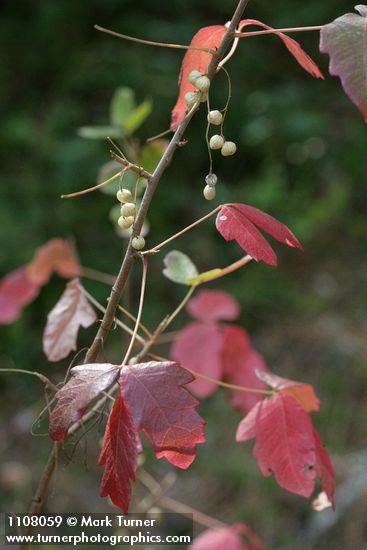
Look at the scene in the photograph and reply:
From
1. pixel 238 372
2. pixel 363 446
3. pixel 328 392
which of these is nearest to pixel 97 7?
pixel 328 392

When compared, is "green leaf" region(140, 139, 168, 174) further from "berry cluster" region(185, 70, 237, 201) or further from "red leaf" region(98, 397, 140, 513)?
"red leaf" region(98, 397, 140, 513)

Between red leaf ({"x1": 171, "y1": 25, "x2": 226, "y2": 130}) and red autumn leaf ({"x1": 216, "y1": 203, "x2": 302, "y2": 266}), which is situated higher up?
red leaf ({"x1": 171, "y1": 25, "x2": 226, "y2": 130})

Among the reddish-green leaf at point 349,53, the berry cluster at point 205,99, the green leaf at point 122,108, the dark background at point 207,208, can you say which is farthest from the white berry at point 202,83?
the dark background at point 207,208

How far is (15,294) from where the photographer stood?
110 cm

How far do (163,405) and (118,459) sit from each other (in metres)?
0.06

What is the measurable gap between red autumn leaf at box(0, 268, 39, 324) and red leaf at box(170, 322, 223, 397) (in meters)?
0.27

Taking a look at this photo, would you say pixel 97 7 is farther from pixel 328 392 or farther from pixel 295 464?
pixel 295 464

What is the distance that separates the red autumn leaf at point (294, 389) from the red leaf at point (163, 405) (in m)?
0.18

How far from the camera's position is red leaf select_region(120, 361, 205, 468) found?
1.72 feet

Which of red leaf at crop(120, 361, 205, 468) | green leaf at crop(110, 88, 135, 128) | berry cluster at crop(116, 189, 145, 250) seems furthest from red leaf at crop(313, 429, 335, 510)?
green leaf at crop(110, 88, 135, 128)

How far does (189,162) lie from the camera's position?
102 inches

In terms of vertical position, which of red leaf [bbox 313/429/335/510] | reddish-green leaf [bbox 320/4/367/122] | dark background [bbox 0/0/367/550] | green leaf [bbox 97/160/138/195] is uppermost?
reddish-green leaf [bbox 320/4/367/122]

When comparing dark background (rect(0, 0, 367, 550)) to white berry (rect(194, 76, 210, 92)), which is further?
dark background (rect(0, 0, 367, 550))

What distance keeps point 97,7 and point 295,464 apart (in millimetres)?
2586
